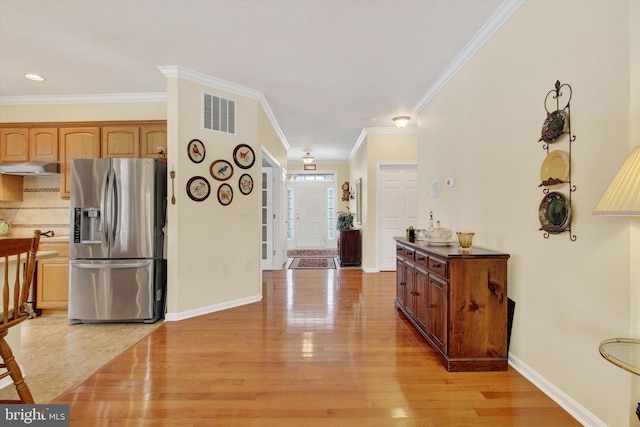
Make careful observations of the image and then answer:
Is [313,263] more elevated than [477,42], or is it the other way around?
[477,42]

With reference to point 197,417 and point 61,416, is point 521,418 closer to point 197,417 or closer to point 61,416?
point 197,417

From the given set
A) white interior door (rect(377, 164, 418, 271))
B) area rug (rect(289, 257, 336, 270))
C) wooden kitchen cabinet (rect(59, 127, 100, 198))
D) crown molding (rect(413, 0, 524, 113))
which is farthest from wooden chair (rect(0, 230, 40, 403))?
white interior door (rect(377, 164, 418, 271))

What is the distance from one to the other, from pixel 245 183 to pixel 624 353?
3.61 meters

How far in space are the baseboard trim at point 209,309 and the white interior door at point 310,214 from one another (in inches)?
211

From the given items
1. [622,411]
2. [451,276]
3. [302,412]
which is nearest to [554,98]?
[451,276]

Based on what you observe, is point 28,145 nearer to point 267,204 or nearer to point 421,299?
point 267,204

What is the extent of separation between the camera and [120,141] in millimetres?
3787

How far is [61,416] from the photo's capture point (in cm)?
172

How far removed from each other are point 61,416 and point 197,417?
2.53 feet

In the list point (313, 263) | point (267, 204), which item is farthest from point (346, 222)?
point (267, 204)

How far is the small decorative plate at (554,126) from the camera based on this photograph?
1799 millimetres

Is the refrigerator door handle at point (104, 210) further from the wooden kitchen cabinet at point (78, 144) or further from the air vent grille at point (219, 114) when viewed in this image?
the air vent grille at point (219, 114)

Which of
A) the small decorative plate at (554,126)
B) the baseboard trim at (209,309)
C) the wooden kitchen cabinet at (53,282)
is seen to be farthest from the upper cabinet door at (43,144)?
the small decorative plate at (554,126)

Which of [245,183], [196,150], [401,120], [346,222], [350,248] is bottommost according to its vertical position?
[350,248]
